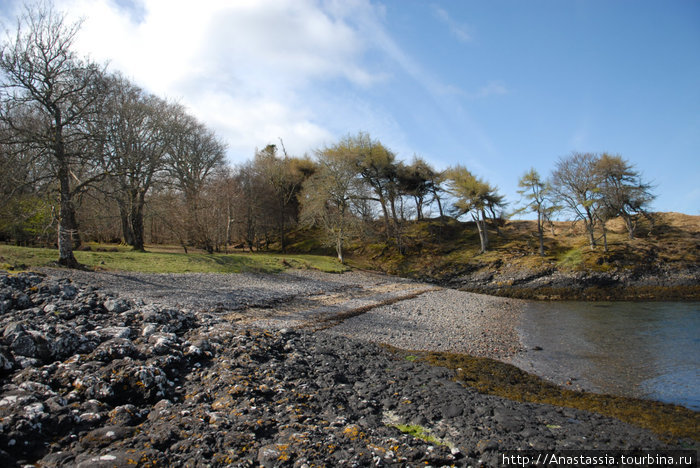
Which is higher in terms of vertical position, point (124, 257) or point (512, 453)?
point (124, 257)

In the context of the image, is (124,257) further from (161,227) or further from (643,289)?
(643,289)

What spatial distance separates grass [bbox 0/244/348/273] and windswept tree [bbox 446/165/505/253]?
1412 cm

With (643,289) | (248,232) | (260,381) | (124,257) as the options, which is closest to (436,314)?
(260,381)

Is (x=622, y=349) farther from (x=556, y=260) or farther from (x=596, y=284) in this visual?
(x=556, y=260)

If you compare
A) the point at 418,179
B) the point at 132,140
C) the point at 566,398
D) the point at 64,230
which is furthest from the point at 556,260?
the point at 64,230

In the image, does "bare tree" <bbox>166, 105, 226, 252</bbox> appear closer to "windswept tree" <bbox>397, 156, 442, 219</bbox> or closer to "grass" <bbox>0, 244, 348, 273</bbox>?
"grass" <bbox>0, 244, 348, 273</bbox>

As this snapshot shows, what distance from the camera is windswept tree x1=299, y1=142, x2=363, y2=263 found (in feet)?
111

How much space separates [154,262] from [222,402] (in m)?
20.9

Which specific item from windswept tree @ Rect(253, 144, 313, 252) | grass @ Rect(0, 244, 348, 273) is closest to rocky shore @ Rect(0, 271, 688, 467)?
grass @ Rect(0, 244, 348, 273)

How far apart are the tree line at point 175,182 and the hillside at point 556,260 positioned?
5.72 feet

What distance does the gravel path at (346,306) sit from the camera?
12492mm

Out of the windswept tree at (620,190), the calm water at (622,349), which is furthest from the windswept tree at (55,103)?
the windswept tree at (620,190)

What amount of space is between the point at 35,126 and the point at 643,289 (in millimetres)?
37610

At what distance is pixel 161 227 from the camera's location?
37.4m
